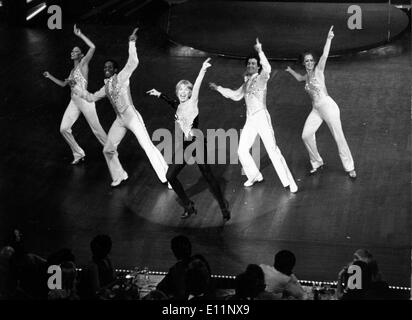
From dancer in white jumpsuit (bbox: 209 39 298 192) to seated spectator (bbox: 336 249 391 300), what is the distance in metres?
2.65

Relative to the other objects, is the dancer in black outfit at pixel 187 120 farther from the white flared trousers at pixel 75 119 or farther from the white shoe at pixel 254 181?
the white flared trousers at pixel 75 119

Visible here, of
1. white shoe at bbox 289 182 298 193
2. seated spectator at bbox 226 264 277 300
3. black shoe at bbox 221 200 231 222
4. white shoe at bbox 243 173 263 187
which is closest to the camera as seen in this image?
seated spectator at bbox 226 264 277 300

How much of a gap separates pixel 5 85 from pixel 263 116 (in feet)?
15.7

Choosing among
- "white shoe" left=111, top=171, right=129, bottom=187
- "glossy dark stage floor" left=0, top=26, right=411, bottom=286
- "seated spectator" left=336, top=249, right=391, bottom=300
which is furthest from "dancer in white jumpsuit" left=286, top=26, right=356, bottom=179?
"seated spectator" left=336, top=249, right=391, bottom=300

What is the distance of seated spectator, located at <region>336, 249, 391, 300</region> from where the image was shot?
10.6 m

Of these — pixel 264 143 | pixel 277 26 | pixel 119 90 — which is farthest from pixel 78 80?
pixel 277 26

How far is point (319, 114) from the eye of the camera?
13.8m

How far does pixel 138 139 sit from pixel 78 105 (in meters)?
0.84

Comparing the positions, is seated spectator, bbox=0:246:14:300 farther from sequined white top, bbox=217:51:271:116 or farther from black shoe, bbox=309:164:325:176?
black shoe, bbox=309:164:325:176

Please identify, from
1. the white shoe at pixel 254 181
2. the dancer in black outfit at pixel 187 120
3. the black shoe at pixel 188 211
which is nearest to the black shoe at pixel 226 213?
the dancer in black outfit at pixel 187 120

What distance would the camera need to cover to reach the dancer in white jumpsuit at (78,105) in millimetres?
14031

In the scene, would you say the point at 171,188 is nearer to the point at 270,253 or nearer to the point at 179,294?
the point at 270,253

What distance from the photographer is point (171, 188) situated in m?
13.8

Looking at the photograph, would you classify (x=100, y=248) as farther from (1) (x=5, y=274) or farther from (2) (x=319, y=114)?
(2) (x=319, y=114)
